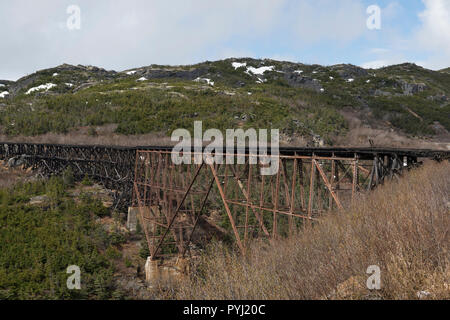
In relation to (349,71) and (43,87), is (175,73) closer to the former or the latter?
(43,87)

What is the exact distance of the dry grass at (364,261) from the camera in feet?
15.6

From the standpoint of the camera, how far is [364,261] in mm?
5520

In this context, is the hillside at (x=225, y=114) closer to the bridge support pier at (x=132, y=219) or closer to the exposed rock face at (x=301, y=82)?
the exposed rock face at (x=301, y=82)

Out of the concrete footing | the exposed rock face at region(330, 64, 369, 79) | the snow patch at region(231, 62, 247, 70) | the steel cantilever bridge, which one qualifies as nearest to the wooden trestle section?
the steel cantilever bridge

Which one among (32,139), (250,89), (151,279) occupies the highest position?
(250,89)

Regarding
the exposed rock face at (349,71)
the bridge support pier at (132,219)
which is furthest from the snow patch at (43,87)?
the exposed rock face at (349,71)

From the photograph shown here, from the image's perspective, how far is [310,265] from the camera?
641cm

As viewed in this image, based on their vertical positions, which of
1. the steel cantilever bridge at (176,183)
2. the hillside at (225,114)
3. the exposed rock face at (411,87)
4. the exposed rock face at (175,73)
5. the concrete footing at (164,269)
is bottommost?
the concrete footing at (164,269)

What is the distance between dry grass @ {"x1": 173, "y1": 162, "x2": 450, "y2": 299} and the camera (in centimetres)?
476

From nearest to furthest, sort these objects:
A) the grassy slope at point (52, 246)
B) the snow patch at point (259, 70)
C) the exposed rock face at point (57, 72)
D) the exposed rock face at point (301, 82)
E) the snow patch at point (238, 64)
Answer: the grassy slope at point (52, 246), the exposed rock face at point (301, 82), the exposed rock face at point (57, 72), the snow patch at point (259, 70), the snow patch at point (238, 64)

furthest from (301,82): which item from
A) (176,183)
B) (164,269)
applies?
(164,269)

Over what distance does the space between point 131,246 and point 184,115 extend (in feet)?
89.2

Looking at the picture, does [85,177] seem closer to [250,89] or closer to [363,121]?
[363,121]
